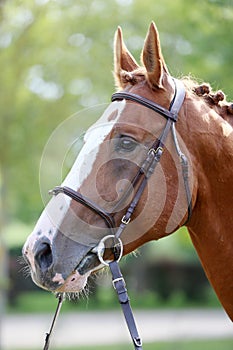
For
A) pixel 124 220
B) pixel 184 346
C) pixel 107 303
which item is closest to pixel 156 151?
pixel 124 220

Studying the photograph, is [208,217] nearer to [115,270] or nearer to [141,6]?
[115,270]

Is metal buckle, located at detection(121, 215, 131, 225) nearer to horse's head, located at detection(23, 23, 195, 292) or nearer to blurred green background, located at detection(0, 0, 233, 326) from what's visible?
horse's head, located at detection(23, 23, 195, 292)

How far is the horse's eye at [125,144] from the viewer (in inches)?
130

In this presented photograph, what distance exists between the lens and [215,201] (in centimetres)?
343

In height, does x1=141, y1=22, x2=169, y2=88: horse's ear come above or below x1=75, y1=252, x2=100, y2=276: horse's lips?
above

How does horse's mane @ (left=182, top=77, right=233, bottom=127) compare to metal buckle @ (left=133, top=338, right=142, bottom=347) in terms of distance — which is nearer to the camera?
metal buckle @ (left=133, top=338, right=142, bottom=347)

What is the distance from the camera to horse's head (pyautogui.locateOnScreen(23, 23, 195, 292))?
3.18 metres

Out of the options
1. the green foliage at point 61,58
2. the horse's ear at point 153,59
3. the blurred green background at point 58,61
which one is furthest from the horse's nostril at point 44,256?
the green foliage at point 61,58

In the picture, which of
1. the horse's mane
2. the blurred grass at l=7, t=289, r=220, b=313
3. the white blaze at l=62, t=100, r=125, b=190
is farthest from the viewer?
the blurred grass at l=7, t=289, r=220, b=313

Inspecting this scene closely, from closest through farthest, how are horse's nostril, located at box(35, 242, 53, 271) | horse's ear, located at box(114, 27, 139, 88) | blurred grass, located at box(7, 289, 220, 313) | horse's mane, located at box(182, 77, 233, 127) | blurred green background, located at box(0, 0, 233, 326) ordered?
1. horse's nostril, located at box(35, 242, 53, 271)
2. horse's mane, located at box(182, 77, 233, 127)
3. horse's ear, located at box(114, 27, 139, 88)
4. blurred green background, located at box(0, 0, 233, 326)
5. blurred grass, located at box(7, 289, 220, 313)

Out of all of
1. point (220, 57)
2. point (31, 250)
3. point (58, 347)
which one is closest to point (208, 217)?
point (31, 250)

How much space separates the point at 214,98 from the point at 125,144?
54cm

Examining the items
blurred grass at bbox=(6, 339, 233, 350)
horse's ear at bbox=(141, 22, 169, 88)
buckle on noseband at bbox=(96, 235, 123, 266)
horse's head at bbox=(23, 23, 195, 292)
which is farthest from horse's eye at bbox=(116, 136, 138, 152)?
blurred grass at bbox=(6, 339, 233, 350)

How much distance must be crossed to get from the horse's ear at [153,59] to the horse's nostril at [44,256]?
923 millimetres
